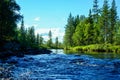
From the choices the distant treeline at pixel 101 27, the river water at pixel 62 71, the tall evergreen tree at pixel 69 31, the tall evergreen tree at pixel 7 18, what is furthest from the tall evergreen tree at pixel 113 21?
the river water at pixel 62 71

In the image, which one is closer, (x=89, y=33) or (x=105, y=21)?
(x=105, y=21)

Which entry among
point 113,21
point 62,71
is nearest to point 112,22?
point 113,21

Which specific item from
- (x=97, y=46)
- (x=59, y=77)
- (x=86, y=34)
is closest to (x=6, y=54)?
(x=59, y=77)

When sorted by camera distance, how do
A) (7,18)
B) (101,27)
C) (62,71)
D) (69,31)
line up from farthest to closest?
(69,31) → (101,27) → (7,18) → (62,71)

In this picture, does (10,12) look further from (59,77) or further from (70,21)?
(70,21)

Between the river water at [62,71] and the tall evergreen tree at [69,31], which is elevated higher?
the tall evergreen tree at [69,31]

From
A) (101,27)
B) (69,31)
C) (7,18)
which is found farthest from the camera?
(69,31)

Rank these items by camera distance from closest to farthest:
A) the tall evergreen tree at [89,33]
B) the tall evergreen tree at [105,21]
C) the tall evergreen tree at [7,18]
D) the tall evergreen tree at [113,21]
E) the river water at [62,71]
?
1. the river water at [62,71]
2. the tall evergreen tree at [7,18]
3. the tall evergreen tree at [113,21]
4. the tall evergreen tree at [105,21]
5. the tall evergreen tree at [89,33]

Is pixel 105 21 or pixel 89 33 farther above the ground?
pixel 105 21

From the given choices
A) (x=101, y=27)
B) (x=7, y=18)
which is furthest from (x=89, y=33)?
(x=7, y=18)

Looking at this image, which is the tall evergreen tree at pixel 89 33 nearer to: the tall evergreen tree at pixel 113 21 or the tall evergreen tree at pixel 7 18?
the tall evergreen tree at pixel 113 21

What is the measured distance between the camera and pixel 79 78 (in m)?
21.5

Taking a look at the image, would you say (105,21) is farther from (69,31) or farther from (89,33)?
(69,31)

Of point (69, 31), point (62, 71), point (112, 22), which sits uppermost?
point (112, 22)
